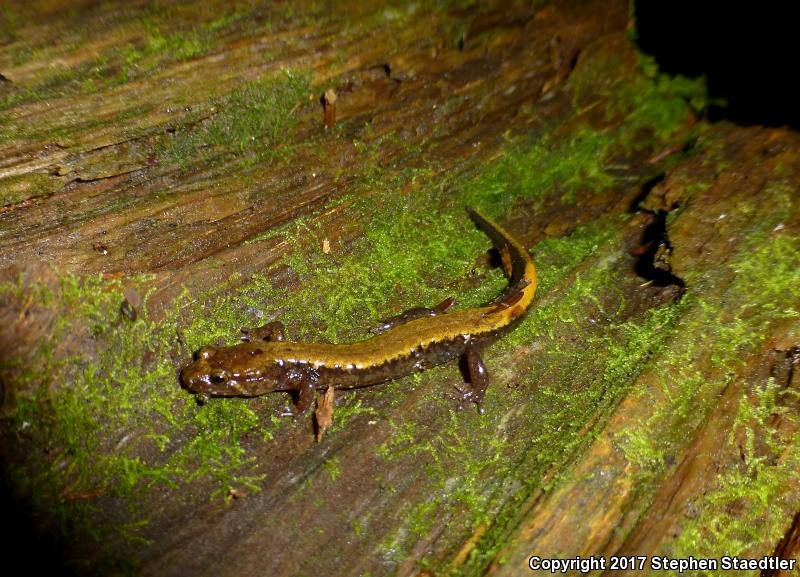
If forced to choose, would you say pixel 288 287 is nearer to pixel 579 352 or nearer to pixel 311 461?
pixel 311 461

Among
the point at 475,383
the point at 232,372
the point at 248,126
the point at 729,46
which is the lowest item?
the point at 475,383

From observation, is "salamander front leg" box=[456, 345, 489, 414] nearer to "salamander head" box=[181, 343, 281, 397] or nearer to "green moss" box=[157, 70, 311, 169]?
"salamander head" box=[181, 343, 281, 397]

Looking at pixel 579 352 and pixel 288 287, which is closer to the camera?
pixel 579 352

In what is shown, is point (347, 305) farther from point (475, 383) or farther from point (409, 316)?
point (475, 383)

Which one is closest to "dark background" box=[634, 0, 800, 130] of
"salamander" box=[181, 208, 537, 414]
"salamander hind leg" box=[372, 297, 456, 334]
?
"salamander" box=[181, 208, 537, 414]

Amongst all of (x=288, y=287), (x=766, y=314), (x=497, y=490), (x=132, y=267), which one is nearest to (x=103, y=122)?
(x=132, y=267)

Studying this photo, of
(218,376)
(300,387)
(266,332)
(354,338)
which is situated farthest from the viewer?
(354,338)

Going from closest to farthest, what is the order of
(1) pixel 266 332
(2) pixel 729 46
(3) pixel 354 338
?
1. (1) pixel 266 332
2. (3) pixel 354 338
3. (2) pixel 729 46

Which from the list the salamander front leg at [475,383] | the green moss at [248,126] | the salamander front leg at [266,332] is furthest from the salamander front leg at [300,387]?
the green moss at [248,126]

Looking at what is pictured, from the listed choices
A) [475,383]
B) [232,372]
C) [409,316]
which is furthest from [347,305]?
[475,383]
